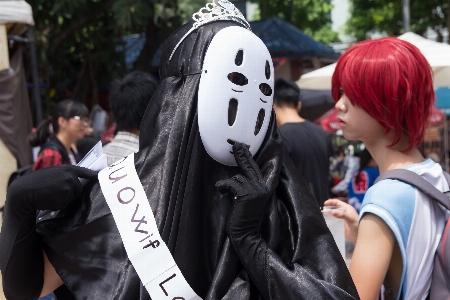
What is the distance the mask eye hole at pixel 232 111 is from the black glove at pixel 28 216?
1.28 ft

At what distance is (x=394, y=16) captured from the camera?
53.2 feet

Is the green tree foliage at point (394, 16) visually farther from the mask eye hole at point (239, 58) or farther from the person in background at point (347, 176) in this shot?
the mask eye hole at point (239, 58)

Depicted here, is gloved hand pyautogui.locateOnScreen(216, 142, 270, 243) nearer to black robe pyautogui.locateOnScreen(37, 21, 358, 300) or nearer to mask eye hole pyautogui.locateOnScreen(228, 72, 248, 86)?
black robe pyautogui.locateOnScreen(37, 21, 358, 300)

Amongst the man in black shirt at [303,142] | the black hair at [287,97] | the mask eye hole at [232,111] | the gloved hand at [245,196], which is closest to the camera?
the gloved hand at [245,196]

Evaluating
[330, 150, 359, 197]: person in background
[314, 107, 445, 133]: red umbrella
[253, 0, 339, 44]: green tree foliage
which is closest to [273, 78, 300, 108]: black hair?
[330, 150, 359, 197]: person in background

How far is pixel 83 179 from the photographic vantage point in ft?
4.89

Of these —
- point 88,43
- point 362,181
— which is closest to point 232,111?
point 362,181

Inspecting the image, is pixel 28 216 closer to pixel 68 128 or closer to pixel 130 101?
pixel 130 101

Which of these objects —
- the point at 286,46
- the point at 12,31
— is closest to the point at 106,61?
the point at 286,46

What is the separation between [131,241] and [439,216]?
35.1 inches

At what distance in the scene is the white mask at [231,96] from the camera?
1.35 m

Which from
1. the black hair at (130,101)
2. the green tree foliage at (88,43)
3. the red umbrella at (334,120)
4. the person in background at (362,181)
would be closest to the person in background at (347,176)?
the red umbrella at (334,120)

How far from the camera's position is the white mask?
1.35 meters

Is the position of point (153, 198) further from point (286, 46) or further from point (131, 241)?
point (286, 46)
